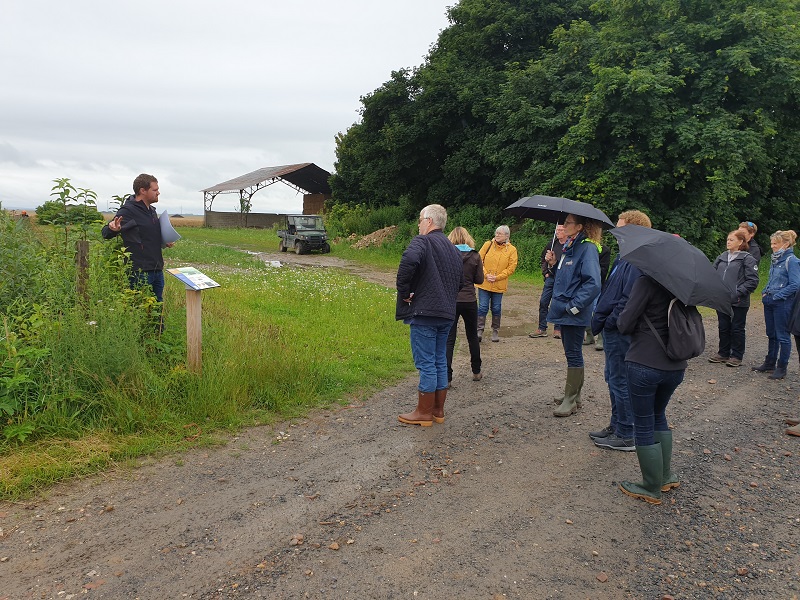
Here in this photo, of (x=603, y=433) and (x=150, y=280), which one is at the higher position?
(x=150, y=280)

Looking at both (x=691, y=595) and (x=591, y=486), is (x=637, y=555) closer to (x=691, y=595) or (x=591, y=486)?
(x=691, y=595)

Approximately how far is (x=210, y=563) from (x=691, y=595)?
2.60 metres

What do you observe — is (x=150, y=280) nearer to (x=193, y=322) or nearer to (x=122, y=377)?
(x=193, y=322)

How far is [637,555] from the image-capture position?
338 cm

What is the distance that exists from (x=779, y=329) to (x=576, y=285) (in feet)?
12.7

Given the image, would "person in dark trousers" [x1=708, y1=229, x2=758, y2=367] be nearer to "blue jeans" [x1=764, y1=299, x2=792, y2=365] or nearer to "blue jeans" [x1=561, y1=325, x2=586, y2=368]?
"blue jeans" [x1=764, y1=299, x2=792, y2=365]

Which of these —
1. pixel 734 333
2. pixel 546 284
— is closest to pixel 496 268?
pixel 546 284

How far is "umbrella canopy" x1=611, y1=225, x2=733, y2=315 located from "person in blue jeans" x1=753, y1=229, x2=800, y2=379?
4.53 meters

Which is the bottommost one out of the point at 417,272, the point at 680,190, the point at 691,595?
the point at 691,595

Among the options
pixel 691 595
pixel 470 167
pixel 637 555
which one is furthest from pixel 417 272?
pixel 470 167

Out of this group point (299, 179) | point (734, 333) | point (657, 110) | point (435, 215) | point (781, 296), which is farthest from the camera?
point (299, 179)

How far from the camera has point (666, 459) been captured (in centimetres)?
414

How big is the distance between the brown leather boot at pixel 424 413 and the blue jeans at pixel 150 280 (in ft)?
9.96

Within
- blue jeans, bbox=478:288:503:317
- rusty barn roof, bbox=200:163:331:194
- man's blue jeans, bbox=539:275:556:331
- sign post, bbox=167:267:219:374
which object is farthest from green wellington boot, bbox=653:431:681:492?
rusty barn roof, bbox=200:163:331:194
